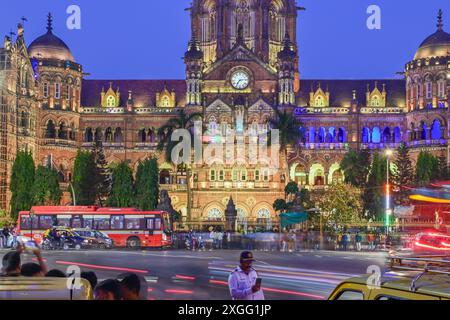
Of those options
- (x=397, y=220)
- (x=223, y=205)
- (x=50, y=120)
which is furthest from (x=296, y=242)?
(x=50, y=120)

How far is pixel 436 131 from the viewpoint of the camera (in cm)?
9356

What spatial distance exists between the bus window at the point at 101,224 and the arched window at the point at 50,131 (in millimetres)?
45776

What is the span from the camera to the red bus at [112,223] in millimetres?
50281

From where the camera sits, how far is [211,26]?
10044cm

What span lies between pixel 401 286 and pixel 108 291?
247 cm

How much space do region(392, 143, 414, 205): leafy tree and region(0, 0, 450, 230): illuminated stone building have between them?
1003 cm

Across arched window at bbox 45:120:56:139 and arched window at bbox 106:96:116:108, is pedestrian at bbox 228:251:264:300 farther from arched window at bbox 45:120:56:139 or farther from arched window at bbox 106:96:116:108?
arched window at bbox 106:96:116:108

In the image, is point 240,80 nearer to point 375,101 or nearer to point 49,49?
point 375,101

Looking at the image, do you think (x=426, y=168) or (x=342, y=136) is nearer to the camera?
(x=426, y=168)

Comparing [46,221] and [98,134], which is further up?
[98,134]

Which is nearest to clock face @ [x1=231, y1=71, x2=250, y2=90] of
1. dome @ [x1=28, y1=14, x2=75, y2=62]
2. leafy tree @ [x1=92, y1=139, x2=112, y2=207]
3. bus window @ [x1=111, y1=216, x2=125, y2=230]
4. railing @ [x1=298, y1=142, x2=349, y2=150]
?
railing @ [x1=298, y1=142, x2=349, y2=150]

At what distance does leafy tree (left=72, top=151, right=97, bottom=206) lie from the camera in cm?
8056

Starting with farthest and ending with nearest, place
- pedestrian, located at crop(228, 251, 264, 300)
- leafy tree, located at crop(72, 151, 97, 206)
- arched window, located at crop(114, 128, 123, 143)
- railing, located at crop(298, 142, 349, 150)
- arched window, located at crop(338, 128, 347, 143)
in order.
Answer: arched window, located at crop(114, 128, 123, 143), arched window, located at crop(338, 128, 347, 143), railing, located at crop(298, 142, 349, 150), leafy tree, located at crop(72, 151, 97, 206), pedestrian, located at crop(228, 251, 264, 300)

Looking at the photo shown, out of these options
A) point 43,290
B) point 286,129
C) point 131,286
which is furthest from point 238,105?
point 43,290
